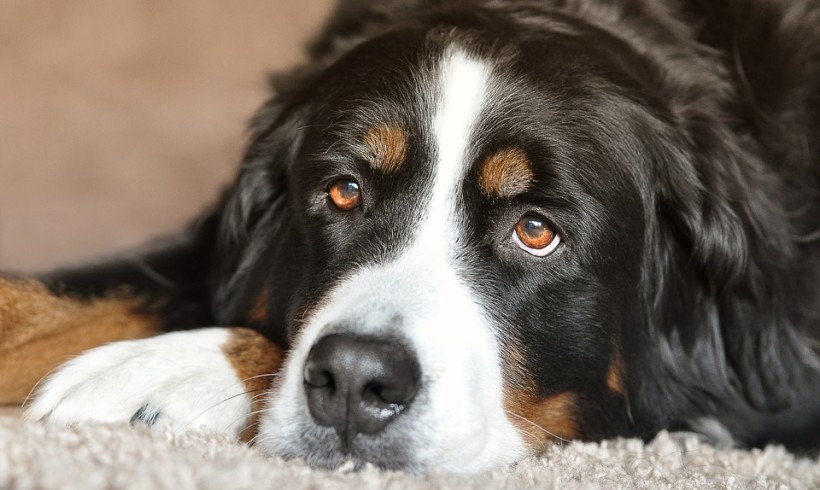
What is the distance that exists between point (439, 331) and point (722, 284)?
0.83 m

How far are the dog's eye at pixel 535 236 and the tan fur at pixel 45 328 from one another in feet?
2.98

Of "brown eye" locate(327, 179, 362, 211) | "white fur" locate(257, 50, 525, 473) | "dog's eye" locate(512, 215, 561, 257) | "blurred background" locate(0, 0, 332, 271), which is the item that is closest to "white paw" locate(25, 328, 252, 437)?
"white fur" locate(257, 50, 525, 473)

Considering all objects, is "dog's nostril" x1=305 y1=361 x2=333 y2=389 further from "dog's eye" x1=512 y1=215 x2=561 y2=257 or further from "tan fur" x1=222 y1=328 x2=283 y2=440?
"dog's eye" x1=512 y1=215 x2=561 y2=257

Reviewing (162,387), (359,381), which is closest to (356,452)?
(359,381)

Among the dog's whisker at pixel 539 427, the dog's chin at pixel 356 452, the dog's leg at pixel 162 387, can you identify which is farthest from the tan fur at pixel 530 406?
the dog's leg at pixel 162 387

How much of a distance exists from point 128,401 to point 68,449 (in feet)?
1.27

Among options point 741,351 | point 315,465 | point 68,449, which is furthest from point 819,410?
point 68,449

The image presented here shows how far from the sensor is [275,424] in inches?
68.0

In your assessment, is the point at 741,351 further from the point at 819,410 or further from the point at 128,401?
the point at 128,401

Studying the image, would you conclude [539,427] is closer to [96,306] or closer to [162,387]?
[162,387]

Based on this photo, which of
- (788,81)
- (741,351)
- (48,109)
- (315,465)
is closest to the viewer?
(315,465)

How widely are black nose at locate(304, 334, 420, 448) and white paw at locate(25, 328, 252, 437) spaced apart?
0.22 metres

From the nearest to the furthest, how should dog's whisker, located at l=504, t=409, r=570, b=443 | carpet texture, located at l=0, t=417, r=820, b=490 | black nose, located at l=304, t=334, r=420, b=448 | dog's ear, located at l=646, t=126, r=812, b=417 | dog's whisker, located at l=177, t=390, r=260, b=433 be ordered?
carpet texture, located at l=0, t=417, r=820, b=490 < black nose, located at l=304, t=334, r=420, b=448 < dog's whisker, located at l=177, t=390, r=260, b=433 < dog's whisker, located at l=504, t=409, r=570, b=443 < dog's ear, located at l=646, t=126, r=812, b=417

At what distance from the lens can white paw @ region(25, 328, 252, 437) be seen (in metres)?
1.73
